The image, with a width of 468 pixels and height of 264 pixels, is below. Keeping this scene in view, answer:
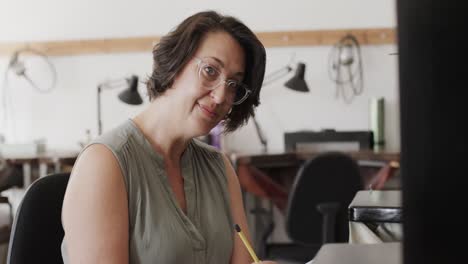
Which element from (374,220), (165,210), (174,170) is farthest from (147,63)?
(374,220)

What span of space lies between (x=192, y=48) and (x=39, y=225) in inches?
18.5

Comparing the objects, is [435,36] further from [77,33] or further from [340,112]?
[77,33]

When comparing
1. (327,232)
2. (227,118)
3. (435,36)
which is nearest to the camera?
(435,36)

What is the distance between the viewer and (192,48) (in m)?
1.22

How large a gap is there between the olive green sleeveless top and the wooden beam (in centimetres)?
232

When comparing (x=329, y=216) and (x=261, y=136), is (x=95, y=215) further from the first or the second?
(x=261, y=136)

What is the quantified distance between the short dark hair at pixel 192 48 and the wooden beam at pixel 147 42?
7.33 ft

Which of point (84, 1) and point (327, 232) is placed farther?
point (84, 1)

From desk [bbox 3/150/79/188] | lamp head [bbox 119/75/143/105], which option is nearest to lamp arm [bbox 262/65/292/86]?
lamp head [bbox 119/75/143/105]

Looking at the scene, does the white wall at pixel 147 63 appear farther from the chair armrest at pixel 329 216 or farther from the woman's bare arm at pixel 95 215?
the woman's bare arm at pixel 95 215

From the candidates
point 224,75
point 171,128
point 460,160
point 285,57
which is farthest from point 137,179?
point 285,57

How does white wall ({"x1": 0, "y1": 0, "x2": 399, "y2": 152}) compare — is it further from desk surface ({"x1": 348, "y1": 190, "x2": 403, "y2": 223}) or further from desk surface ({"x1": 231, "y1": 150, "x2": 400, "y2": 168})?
desk surface ({"x1": 348, "y1": 190, "x2": 403, "y2": 223})

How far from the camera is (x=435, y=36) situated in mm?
309

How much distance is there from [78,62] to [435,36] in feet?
12.0
